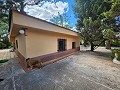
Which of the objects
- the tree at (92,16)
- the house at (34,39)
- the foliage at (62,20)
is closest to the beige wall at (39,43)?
the house at (34,39)

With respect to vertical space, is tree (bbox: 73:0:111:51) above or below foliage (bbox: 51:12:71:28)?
below

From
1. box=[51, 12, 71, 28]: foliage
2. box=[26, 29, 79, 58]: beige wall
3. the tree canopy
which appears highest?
box=[51, 12, 71, 28]: foliage

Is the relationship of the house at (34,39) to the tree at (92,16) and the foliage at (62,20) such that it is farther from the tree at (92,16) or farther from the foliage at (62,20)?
the foliage at (62,20)

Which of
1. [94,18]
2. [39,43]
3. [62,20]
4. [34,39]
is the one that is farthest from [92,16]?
[62,20]

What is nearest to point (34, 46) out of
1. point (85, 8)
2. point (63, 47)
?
point (63, 47)

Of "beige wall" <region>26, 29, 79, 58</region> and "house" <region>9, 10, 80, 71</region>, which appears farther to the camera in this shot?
"beige wall" <region>26, 29, 79, 58</region>

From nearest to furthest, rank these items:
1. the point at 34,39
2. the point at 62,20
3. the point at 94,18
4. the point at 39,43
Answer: the point at 34,39 → the point at 39,43 → the point at 94,18 → the point at 62,20

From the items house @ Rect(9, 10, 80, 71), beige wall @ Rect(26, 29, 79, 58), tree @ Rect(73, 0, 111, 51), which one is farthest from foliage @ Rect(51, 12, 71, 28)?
beige wall @ Rect(26, 29, 79, 58)

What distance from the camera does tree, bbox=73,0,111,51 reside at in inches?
370

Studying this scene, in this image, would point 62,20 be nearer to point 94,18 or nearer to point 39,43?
point 94,18

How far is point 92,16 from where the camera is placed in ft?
34.0

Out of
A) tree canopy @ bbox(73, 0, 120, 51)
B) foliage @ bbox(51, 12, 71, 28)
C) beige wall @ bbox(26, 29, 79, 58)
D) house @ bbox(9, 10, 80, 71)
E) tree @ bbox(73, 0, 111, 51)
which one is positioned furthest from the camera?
foliage @ bbox(51, 12, 71, 28)

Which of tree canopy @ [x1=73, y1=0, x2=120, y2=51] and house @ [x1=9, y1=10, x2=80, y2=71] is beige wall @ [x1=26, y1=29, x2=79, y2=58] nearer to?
house @ [x1=9, y1=10, x2=80, y2=71]

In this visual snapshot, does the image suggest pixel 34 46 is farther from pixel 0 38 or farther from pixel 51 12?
pixel 0 38
